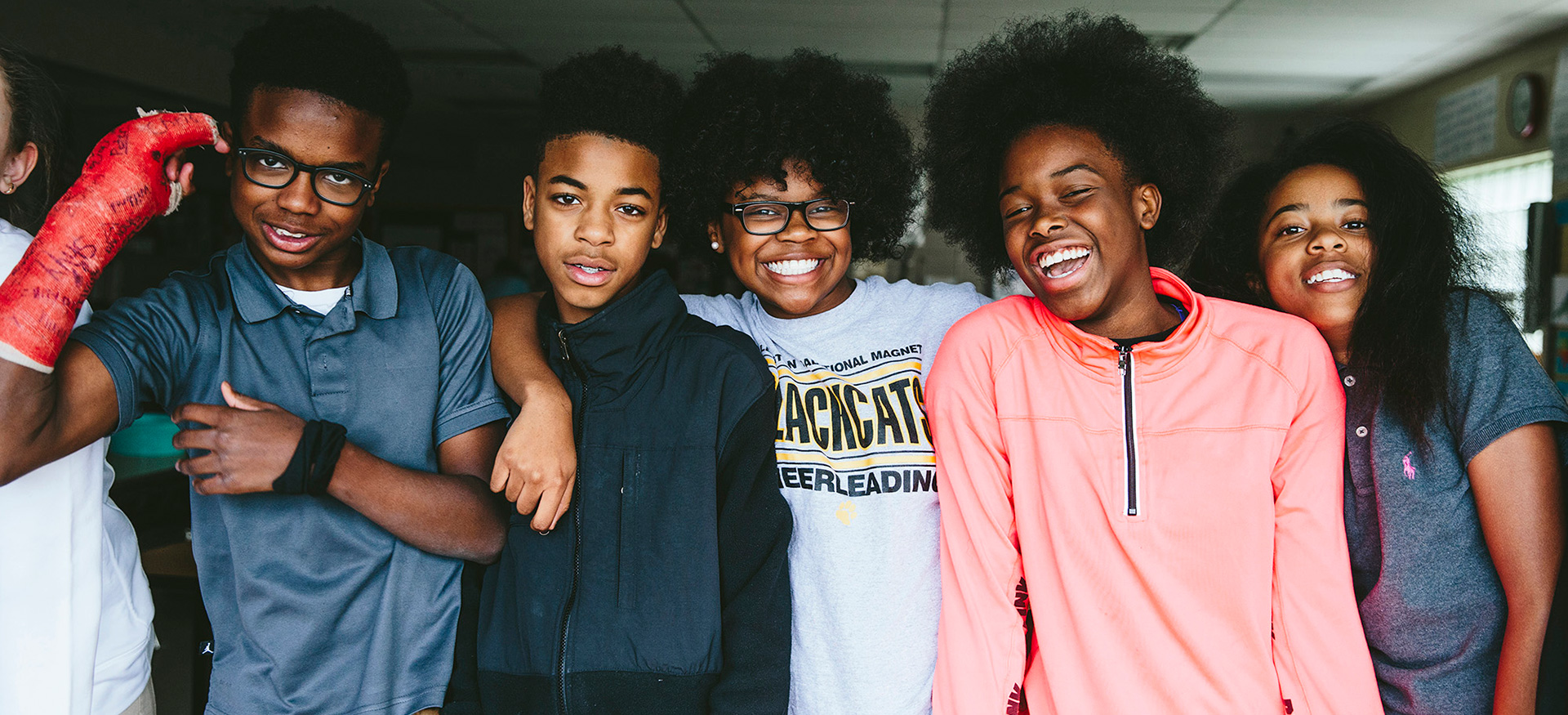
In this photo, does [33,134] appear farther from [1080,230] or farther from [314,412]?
[1080,230]

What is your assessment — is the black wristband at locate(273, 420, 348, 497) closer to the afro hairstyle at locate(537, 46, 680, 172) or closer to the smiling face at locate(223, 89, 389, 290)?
the smiling face at locate(223, 89, 389, 290)

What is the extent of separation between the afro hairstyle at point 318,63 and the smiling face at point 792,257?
1.93 feet

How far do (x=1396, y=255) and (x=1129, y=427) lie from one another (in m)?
0.55

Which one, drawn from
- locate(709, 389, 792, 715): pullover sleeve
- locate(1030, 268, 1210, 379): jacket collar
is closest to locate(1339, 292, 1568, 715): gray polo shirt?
locate(1030, 268, 1210, 379): jacket collar

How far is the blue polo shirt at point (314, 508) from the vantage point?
1193mm

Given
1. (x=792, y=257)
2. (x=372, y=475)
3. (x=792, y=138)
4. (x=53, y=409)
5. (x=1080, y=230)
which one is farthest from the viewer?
(x=792, y=138)

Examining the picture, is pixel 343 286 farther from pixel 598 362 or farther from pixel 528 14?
pixel 528 14

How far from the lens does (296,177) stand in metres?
1.22

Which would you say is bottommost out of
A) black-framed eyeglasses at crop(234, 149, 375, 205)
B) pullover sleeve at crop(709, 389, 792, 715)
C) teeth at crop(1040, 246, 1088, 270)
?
pullover sleeve at crop(709, 389, 792, 715)

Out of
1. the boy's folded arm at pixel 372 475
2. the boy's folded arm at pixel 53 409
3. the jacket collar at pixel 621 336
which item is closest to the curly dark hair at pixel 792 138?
the jacket collar at pixel 621 336

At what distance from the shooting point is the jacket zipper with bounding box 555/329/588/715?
3.98 feet

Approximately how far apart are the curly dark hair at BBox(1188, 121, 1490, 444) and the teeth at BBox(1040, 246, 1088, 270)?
439 millimetres

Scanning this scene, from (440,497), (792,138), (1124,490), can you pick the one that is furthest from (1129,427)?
(440,497)

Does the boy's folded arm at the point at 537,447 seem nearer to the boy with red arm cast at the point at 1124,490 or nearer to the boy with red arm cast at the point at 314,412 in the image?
the boy with red arm cast at the point at 314,412
